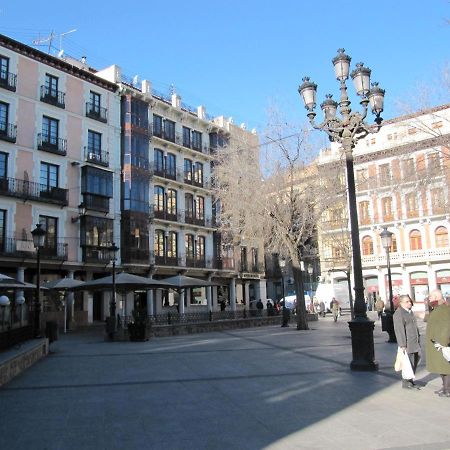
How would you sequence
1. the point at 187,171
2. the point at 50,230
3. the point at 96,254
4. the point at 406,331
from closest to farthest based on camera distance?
the point at 406,331, the point at 50,230, the point at 96,254, the point at 187,171

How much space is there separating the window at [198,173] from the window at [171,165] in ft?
8.52

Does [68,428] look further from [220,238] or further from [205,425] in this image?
[220,238]

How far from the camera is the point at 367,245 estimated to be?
171 feet

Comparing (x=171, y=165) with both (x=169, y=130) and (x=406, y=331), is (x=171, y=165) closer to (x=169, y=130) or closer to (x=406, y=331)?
(x=169, y=130)

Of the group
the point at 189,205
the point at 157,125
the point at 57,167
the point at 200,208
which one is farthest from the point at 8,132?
the point at 200,208

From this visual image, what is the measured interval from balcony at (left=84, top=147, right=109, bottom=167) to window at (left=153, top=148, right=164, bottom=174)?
510 centimetres

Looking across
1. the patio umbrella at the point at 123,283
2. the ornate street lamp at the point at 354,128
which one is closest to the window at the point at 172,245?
the patio umbrella at the point at 123,283

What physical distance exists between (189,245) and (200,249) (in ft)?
4.89

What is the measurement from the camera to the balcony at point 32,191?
1160 inches

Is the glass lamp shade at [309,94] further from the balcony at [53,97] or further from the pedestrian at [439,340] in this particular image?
the balcony at [53,97]

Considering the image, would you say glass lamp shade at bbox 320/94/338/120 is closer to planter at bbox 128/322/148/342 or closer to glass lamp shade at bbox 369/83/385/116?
glass lamp shade at bbox 369/83/385/116

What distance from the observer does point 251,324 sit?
27781 millimetres

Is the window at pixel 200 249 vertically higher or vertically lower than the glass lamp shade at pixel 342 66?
lower

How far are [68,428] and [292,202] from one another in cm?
Answer: 1873
